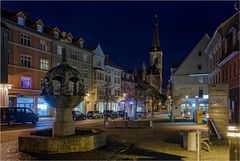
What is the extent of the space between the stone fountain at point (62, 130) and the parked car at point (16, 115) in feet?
57.8

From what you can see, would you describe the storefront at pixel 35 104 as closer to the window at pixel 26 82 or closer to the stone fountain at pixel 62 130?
the window at pixel 26 82

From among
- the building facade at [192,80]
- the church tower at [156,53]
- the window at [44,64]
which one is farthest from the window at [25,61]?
the church tower at [156,53]

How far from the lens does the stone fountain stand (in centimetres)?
1456

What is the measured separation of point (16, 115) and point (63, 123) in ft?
67.9

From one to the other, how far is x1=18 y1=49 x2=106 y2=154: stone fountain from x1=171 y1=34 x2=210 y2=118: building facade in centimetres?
5405

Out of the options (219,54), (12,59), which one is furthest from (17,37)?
(219,54)

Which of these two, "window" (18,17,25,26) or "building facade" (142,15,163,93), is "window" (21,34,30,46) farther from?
"building facade" (142,15,163,93)

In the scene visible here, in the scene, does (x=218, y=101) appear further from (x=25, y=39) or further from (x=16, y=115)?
(x=25, y=39)

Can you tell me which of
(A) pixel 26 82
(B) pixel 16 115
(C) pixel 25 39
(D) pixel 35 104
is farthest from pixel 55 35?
(B) pixel 16 115

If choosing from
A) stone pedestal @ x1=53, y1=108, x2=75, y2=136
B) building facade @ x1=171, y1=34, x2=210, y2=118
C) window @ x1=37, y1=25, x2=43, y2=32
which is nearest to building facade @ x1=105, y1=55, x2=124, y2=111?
building facade @ x1=171, y1=34, x2=210, y2=118

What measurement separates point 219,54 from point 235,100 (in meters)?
11.8

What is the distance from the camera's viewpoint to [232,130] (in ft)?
31.8

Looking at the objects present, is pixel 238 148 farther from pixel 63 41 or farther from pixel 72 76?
pixel 63 41

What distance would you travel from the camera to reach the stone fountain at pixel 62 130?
14.6m
